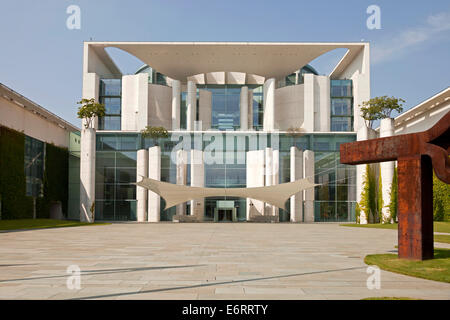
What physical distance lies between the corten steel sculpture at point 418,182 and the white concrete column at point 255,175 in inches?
1013

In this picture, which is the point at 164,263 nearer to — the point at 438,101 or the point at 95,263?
the point at 95,263

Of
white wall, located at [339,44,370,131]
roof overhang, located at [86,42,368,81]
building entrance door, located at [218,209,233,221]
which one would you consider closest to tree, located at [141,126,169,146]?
building entrance door, located at [218,209,233,221]

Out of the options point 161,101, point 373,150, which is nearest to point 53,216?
point 161,101

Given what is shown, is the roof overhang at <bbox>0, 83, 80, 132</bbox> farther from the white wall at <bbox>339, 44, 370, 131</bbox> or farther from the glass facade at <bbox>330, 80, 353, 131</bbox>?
the white wall at <bbox>339, 44, 370, 131</bbox>

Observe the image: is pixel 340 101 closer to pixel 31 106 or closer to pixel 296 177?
pixel 296 177

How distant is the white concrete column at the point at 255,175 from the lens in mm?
34094

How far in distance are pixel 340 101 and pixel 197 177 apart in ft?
51.1

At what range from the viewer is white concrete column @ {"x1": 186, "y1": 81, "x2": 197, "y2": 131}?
1521 inches

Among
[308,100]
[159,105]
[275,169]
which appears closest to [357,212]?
[275,169]

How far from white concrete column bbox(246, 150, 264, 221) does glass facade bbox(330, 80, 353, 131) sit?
8722 mm

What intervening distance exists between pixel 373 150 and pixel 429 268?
8.80 feet

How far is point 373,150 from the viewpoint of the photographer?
28.9ft

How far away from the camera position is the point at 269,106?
38.8 m

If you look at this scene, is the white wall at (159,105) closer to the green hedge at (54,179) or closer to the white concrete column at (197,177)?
the white concrete column at (197,177)
